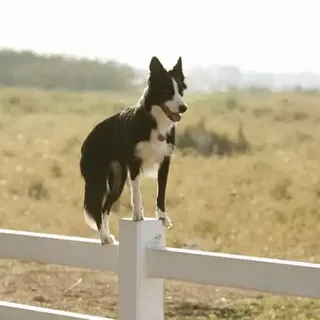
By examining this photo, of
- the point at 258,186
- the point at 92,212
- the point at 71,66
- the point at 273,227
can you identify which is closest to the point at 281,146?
the point at 258,186

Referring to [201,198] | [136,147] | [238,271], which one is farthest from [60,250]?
[201,198]

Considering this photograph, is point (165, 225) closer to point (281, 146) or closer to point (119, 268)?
point (119, 268)

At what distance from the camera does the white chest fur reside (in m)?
3.54

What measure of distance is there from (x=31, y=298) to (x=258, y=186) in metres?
3.70

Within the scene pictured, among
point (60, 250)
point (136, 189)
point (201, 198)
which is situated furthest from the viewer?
point (201, 198)

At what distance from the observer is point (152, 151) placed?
11.7ft

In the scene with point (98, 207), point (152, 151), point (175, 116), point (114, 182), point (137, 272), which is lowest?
point (137, 272)

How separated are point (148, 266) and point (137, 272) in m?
0.05

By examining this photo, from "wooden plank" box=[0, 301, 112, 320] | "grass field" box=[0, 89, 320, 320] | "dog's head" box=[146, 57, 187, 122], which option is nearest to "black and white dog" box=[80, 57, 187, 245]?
"dog's head" box=[146, 57, 187, 122]

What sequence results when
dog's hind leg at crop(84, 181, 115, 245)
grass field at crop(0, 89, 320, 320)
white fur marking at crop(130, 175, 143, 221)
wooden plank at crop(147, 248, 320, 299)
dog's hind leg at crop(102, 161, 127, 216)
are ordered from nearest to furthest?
wooden plank at crop(147, 248, 320, 299), white fur marking at crop(130, 175, 143, 221), dog's hind leg at crop(102, 161, 127, 216), dog's hind leg at crop(84, 181, 115, 245), grass field at crop(0, 89, 320, 320)

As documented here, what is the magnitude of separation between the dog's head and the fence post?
1.69ft

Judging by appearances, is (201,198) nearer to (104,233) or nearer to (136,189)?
(104,233)

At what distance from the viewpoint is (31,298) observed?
5445 millimetres

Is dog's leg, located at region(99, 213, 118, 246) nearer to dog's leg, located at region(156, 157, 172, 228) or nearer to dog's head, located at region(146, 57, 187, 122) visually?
dog's leg, located at region(156, 157, 172, 228)
